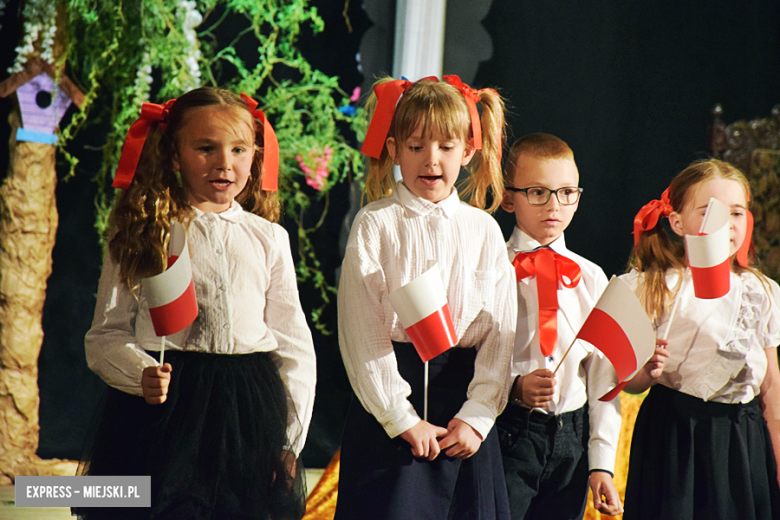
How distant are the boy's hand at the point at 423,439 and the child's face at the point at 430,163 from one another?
0.49 metres

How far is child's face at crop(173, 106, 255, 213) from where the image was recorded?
5.17ft

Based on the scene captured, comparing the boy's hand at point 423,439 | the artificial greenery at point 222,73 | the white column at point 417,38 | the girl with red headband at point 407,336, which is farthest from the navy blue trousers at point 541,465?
the white column at point 417,38

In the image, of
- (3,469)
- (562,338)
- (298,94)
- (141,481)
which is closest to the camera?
(141,481)

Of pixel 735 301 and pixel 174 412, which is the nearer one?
pixel 174 412

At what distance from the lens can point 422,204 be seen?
157 cm

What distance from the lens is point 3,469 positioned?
291 cm

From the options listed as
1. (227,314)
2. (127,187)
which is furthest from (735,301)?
(127,187)

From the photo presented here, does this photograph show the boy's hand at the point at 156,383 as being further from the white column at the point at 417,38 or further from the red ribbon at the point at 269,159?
the white column at the point at 417,38

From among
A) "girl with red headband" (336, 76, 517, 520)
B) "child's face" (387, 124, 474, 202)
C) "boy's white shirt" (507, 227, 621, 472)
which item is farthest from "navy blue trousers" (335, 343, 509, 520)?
"child's face" (387, 124, 474, 202)

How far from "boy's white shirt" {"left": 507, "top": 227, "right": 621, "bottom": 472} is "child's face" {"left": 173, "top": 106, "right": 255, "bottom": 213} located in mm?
698

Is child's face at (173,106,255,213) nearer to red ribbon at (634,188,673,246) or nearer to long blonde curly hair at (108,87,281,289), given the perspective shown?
long blonde curly hair at (108,87,281,289)

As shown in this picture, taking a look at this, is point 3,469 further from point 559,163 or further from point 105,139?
point 559,163

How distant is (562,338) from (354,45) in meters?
1.86

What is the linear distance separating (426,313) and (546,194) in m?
0.59
